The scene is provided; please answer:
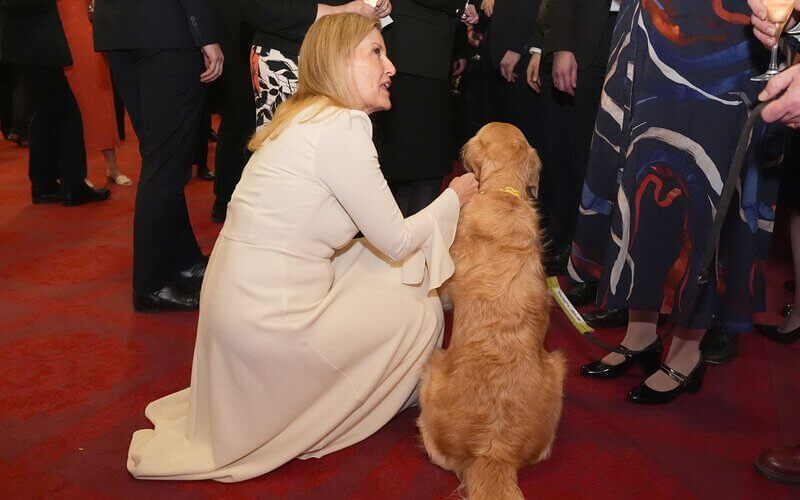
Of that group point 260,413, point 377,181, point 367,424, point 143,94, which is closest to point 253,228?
point 377,181

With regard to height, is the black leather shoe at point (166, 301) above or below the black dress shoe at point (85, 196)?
above

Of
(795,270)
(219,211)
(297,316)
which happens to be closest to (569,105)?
(795,270)

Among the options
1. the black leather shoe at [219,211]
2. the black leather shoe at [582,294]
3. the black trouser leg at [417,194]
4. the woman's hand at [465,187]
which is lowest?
the black leather shoe at [219,211]

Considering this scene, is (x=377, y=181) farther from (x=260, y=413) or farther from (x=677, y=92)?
(x=677, y=92)

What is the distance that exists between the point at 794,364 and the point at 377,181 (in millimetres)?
1947

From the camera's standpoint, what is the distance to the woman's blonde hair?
7.14 feet

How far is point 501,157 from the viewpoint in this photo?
8.16 ft

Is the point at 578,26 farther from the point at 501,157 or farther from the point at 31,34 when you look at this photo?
the point at 31,34

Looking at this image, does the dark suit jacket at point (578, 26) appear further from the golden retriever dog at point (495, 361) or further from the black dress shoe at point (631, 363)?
the black dress shoe at point (631, 363)

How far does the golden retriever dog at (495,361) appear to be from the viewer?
201 centimetres

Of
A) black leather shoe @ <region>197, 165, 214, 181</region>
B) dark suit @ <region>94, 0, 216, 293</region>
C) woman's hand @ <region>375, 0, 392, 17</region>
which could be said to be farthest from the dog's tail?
black leather shoe @ <region>197, 165, 214, 181</region>

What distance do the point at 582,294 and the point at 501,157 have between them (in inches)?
50.1

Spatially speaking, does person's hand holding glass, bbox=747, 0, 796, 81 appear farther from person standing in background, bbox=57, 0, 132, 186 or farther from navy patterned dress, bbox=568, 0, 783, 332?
person standing in background, bbox=57, 0, 132, 186

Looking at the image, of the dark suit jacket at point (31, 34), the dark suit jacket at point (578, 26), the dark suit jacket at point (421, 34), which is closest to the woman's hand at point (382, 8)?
the dark suit jacket at point (421, 34)
